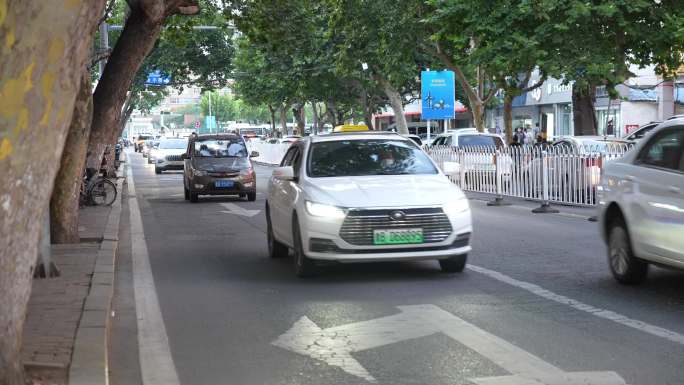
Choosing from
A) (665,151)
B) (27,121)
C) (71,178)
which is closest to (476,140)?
(71,178)

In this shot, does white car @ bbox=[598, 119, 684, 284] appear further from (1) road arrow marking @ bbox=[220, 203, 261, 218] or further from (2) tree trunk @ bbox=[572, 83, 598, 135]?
(2) tree trunk @ bbox=[572, 83, 598, 135]

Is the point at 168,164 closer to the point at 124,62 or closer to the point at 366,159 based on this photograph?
the point at 124,62

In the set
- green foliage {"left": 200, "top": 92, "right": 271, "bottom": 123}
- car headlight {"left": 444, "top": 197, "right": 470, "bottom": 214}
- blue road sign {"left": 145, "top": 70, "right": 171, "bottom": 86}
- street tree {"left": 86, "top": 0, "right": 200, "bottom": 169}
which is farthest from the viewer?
green foliage {"left": 200, "top": 92, "right": 271, "bottom": 123}

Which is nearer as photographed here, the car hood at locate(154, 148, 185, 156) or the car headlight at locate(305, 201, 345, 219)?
the car headlight at locate(305, 201, 345, 219)

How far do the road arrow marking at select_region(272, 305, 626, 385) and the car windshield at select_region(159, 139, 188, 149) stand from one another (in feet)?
129

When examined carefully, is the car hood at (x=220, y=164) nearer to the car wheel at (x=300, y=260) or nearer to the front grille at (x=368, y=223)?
the car wheel at (x=300, y=260)

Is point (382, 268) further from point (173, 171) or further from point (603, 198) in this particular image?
point (173, 171)

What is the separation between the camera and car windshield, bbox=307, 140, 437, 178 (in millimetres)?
12297

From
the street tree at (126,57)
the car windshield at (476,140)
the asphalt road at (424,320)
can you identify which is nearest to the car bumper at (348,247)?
the asphalt road at (424,320)

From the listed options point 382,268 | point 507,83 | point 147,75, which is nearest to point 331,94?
point 147,75

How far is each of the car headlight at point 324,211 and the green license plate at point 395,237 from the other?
0.40 meters

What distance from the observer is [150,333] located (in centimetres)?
876

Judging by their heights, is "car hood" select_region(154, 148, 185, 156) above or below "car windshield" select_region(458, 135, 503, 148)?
below

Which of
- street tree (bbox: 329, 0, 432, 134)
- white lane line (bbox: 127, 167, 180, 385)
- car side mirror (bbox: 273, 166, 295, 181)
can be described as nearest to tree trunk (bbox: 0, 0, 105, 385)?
white lane line (bbox: 127, 167, 180, 385)
